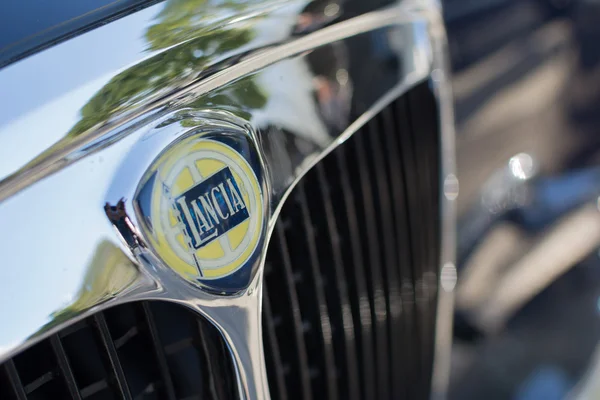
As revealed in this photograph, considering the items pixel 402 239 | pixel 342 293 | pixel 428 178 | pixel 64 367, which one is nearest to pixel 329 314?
pixel 342 293

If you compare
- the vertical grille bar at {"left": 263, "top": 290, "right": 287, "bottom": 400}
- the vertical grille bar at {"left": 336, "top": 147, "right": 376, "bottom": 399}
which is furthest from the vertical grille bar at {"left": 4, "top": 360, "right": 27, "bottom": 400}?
the vertical grille bar at {"left": 336, "top": 147, "right": 376, "bottom": 399}

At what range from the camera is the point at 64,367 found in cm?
79

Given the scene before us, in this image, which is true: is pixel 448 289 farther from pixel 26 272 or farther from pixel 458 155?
pixel 26 272

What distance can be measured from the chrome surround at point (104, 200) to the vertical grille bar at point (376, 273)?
0.84 ft

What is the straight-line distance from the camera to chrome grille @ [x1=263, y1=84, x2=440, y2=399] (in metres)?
1.10

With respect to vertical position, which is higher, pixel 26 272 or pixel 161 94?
pixel 161 94

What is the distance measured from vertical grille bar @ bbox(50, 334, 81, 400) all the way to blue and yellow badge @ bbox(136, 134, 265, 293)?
144 mm

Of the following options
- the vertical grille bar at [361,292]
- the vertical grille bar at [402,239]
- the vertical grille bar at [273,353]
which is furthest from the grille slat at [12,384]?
the vertical grille bar at [402,239]

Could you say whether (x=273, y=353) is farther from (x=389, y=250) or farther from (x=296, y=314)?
(x=389, y=250)

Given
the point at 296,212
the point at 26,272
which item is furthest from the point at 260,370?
the point at 26,272

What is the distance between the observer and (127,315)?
2.86 ft

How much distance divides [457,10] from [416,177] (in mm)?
329

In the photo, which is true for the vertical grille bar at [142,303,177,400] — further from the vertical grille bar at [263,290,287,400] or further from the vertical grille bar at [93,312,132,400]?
the vertical grille bar at [263,290,287,400]

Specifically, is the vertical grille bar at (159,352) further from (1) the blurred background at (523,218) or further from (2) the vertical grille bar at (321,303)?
(1) the blurred background at (523,218)
